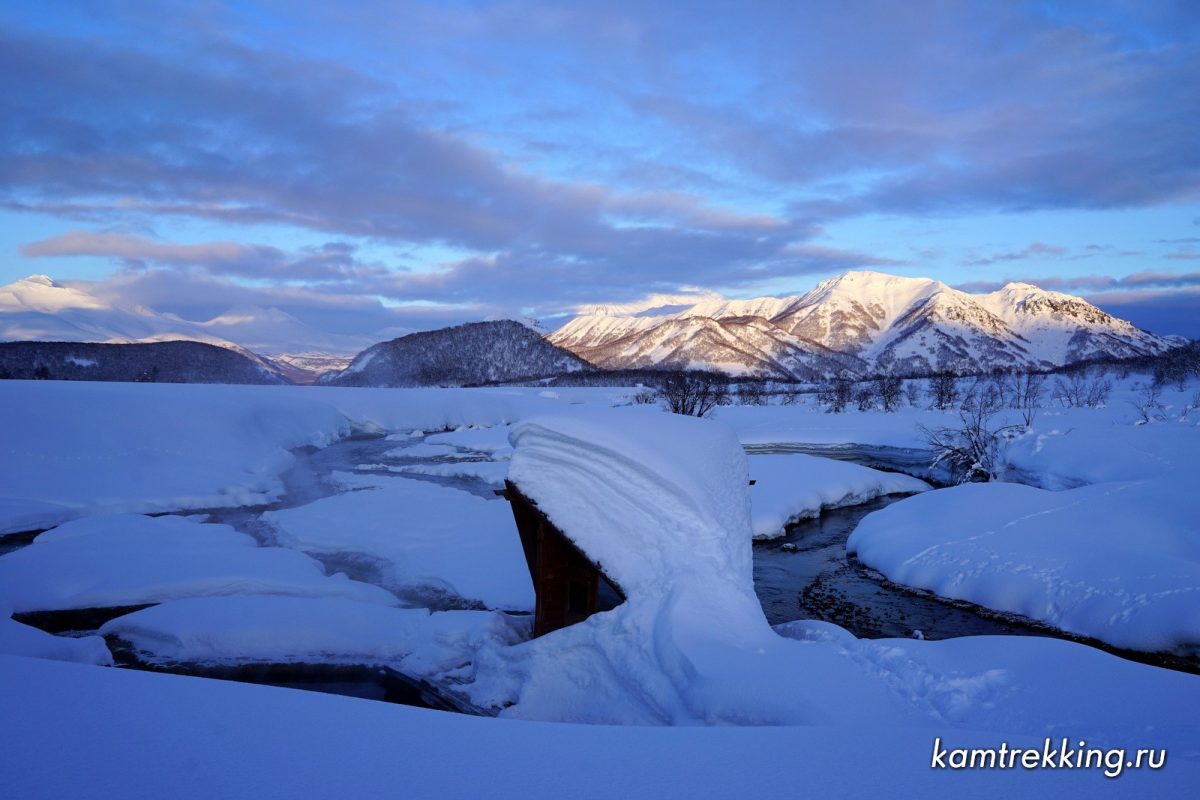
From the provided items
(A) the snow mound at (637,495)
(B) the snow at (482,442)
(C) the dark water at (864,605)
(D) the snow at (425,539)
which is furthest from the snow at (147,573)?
(B) the snow at (482,442)

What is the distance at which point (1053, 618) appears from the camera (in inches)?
372

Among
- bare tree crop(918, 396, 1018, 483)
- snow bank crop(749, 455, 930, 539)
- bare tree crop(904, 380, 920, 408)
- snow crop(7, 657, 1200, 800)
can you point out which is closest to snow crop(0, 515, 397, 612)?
snow crop(7, 657, 1200, 800)

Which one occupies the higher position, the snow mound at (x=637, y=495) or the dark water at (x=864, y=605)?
the snow mound at (x=637, y=495)

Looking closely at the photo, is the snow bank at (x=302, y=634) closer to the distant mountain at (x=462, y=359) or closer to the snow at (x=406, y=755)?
the snow at (x=406, y=755)

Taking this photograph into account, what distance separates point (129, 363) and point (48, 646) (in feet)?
260

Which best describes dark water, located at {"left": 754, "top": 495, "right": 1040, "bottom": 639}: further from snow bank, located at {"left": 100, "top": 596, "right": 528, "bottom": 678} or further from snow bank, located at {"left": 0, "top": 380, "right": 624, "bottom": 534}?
snow bank, located at {"left": 0, "top": 380, "right": 624, "bottom": 534}

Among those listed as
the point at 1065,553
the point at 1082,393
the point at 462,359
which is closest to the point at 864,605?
the point at 1065,553

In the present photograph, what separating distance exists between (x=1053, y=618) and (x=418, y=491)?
1337 centimetres

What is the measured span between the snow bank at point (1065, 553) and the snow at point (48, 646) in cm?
1192

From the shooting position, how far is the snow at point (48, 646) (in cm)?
469

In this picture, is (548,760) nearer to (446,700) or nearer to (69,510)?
(446,700)

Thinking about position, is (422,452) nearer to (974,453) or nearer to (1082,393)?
(974,453)

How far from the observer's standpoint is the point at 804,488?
18922mm

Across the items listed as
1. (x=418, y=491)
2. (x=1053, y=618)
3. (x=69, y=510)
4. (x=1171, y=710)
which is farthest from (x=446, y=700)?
(x=69, y=510)
